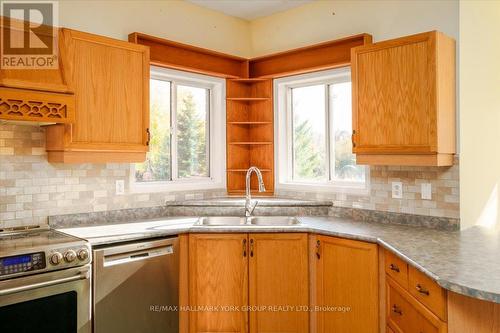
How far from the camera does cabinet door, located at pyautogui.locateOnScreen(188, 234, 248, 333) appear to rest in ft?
9.11

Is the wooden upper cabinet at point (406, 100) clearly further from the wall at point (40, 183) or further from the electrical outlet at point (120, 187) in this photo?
the wall at point (40, 183)

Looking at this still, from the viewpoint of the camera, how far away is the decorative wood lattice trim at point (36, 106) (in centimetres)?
216

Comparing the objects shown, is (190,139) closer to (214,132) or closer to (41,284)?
(214,132)

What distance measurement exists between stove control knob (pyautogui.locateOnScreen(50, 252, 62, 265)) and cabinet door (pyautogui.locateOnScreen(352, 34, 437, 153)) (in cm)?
191

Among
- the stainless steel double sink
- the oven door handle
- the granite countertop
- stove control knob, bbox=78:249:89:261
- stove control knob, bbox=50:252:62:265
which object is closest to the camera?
the granite countertop

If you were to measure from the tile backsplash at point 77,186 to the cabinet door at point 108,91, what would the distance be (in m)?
0.34

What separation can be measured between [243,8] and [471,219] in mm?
2469

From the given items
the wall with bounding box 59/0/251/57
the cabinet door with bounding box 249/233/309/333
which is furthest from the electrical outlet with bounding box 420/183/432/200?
the wall with bounding box 59/0/251/57

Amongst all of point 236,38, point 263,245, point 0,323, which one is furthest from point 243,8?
point 0,323

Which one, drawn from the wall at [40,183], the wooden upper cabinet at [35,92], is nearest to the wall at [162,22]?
the wooden upper cabinet at [35,92]

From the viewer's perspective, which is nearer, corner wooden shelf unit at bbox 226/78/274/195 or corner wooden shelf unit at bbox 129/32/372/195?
corner wooden shelf unit at bbox 129/32/372/195

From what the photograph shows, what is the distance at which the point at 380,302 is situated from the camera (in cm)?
239

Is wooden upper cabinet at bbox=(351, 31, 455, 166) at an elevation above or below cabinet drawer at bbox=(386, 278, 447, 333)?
above

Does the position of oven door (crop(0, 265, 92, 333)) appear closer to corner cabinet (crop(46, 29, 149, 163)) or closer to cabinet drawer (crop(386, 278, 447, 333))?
corner cabinet (crop(46, 29, 149, 163))
